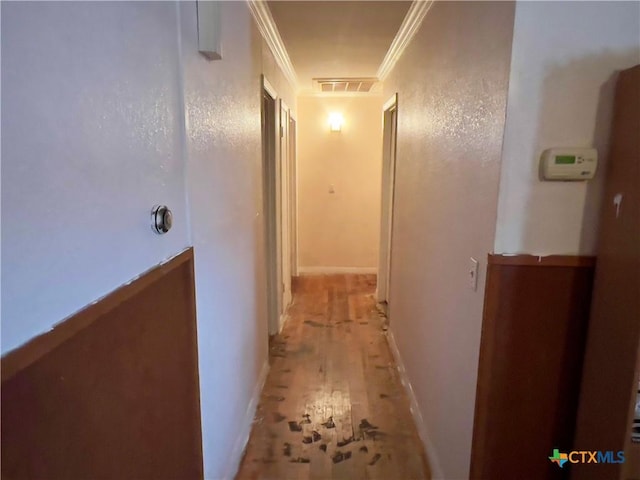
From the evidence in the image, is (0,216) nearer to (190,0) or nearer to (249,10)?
(190,0)

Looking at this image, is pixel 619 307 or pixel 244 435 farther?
pixel 244 435

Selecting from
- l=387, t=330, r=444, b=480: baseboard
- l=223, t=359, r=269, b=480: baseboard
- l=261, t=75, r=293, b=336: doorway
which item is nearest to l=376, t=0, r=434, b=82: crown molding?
l=261, t=75, r=293, b=336: doorway

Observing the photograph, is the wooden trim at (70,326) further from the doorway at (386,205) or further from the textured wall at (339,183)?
the textured wall at (339,183)

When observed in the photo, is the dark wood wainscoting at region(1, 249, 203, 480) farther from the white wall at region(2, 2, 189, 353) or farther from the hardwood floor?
the hardwood floor

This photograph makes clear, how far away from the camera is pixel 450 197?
67.7 inches

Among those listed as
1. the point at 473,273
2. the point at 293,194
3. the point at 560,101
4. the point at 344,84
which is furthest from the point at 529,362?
the point at 344,84

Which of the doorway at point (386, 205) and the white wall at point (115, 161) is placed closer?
the white wall at point (115, 161)

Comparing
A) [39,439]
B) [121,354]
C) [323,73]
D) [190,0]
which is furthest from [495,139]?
[323,73]

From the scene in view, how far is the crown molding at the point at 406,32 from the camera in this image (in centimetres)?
214

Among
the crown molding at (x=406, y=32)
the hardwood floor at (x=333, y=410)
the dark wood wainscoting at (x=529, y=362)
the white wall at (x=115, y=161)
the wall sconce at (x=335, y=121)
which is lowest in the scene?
the hardwood floor at (x=333, y=410)

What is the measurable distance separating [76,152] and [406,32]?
95.1 inches

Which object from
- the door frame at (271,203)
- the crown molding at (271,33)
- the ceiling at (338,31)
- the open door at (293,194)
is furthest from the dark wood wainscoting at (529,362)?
the open door at (293,194)

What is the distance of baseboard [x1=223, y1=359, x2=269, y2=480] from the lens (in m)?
1.88

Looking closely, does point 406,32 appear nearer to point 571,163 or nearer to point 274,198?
point 274,198
